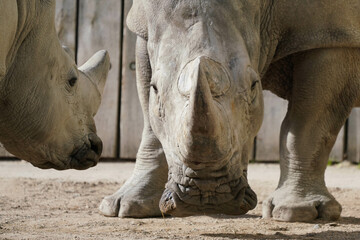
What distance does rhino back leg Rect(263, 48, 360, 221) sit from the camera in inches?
179

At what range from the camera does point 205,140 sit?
10.7ft

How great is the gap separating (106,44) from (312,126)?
3650mm

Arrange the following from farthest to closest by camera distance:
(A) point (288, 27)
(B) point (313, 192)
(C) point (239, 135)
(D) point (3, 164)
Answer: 1. (D) point (3, 164)
2. (B) point (313, 192)
3. (A) point (288, 27)
4. (C) point (239, 135)

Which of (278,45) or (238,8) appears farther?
(278,45)

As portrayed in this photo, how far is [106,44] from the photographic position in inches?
313

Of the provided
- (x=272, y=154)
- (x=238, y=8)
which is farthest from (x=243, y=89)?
(x=272, y=154)

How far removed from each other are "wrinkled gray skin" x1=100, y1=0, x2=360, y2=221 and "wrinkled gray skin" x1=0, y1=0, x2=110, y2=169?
399 mm

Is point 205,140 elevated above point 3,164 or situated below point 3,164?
above

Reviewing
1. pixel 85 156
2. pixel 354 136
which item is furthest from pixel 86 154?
pixel 354 136

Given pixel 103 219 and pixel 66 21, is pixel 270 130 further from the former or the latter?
pixel 103 219

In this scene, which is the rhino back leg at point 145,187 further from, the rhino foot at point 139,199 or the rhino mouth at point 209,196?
the rhino mouth at point 209,196

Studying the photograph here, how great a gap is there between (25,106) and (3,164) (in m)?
3.43

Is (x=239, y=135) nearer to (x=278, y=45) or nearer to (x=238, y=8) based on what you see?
(x=238, y=8)

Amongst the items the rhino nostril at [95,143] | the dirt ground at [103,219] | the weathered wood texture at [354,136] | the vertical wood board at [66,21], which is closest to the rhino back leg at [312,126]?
the dirt ground at [103,219]
